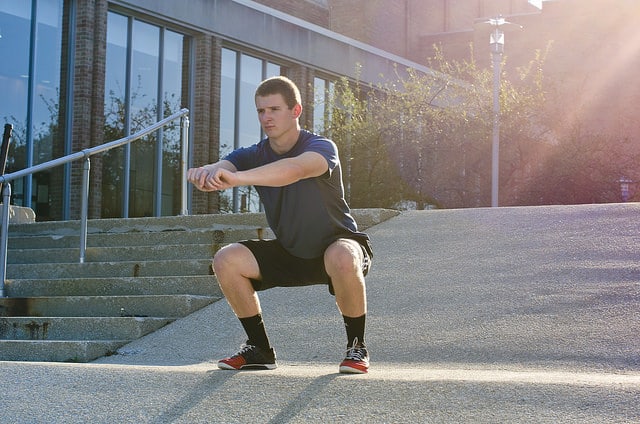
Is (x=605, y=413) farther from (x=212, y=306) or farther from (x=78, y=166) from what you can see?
(x=78, y=166)

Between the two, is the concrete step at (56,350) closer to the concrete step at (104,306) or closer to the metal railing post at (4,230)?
the concrete step at (104,306)

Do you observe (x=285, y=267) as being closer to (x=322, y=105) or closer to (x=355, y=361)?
(x=355, y=361)

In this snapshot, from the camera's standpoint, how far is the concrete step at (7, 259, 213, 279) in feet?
27.8

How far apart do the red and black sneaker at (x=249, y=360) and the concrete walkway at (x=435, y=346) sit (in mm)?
140

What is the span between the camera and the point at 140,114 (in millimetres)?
18266

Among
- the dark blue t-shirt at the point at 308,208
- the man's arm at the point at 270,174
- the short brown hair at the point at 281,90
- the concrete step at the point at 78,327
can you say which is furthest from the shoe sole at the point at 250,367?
the concrete step at the point at 78,327

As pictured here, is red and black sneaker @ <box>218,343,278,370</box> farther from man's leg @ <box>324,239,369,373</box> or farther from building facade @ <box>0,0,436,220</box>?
building facade @ <box>0,0,436,220</box>

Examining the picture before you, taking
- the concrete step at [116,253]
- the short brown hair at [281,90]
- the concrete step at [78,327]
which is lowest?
the concrete step at [78,327]

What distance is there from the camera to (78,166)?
17281 millimetres

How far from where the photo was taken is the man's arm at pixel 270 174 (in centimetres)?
418

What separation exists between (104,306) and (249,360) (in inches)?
123

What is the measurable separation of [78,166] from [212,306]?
10422 millimetres

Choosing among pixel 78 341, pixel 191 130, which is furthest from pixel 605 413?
pixel 191 130

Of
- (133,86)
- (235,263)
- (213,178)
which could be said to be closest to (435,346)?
(235,263)
